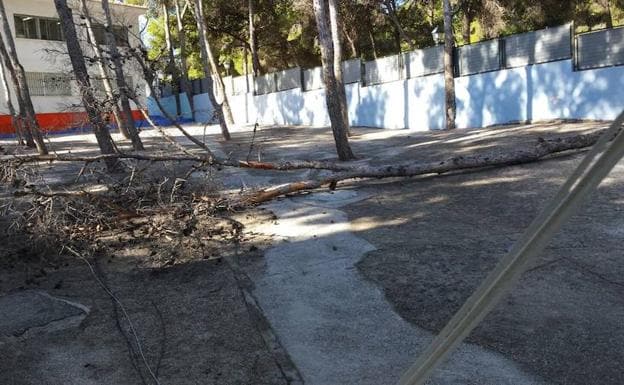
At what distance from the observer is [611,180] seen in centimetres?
789

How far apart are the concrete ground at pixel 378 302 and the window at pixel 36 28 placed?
93.1ft

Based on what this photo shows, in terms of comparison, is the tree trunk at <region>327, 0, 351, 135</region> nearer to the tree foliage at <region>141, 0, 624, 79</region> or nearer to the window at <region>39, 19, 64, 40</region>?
the tree foliage at <region>141, 0, 624, 79</region>

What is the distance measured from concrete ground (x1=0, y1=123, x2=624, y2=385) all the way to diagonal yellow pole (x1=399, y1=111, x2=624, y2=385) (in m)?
2.15

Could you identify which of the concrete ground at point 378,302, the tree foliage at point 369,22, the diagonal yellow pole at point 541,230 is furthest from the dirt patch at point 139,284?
the tree foliage at point 369,22

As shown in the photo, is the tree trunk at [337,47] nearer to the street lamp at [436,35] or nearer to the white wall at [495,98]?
the white wall at [495,98]

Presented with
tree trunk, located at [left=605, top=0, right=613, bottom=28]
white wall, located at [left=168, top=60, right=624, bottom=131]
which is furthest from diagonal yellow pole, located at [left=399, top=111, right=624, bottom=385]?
tree trunk, located at [left=605, top=0, right=613, bottom=28]

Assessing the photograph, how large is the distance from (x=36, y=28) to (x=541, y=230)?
35143 mm

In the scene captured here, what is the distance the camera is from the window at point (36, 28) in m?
30.7

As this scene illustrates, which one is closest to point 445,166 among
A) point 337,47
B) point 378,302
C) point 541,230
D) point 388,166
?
point 388,166

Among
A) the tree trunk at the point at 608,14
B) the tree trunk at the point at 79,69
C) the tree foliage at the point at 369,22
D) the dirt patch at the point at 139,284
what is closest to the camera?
the dirt patch at the point at 139,284

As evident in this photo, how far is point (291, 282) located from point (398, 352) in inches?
65.7

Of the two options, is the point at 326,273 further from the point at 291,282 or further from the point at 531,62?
the point at 531,62

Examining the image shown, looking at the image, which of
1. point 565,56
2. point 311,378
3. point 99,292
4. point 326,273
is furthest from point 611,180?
point 565,56

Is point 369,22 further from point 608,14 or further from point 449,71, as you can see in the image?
point 449,71
